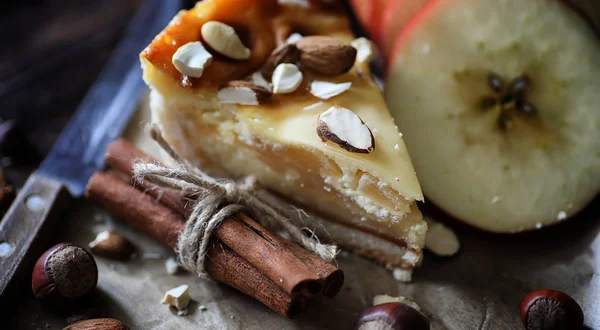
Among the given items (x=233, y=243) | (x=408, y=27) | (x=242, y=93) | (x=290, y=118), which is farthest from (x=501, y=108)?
(x=233, y=243)

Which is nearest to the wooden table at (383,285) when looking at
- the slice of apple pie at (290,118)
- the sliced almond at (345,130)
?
the slice of apple pie at (290,118)

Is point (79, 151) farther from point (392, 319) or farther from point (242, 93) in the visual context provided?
point (392, 319)

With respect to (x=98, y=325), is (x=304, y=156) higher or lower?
higher

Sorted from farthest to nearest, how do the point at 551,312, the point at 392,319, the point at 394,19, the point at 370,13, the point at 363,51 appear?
the point at 370,13 < the point at 394,19 < the point at 363,51 < the point at 551,312 < the point at 392,319

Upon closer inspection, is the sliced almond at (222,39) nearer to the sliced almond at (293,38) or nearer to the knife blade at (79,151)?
the sliced almond at (293,38)

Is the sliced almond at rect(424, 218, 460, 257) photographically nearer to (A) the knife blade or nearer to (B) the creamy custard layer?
(B) the creamy custard layer

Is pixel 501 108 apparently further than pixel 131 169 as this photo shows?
Yes
